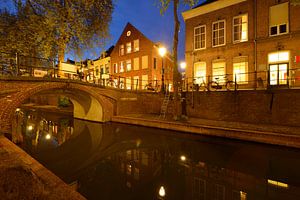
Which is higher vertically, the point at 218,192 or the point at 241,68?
the point at 241,68

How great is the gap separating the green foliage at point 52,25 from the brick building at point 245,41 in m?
9.55

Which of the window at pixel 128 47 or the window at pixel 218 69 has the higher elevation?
the window at pixel 128 47

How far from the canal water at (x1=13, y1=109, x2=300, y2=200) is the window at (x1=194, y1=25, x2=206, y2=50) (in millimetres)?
11317

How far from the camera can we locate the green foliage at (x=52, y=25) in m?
13.5

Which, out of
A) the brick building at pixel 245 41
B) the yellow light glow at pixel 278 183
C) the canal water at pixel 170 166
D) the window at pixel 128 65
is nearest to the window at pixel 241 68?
the brick building at pixel 245 41

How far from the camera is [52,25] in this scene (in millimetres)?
13367

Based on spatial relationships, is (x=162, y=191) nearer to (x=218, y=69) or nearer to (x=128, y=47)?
(x=218, y=69)

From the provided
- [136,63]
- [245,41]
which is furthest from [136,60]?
[245,41]

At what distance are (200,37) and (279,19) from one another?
6573 millimetres

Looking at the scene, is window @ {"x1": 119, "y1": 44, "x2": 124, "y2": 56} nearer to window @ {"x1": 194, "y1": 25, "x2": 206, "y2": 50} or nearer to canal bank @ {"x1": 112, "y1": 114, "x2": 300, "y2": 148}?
window @ {"x1": 194, "y1": 25, "x2": 206, "y2": 50}

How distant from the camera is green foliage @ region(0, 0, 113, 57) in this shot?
1347cm

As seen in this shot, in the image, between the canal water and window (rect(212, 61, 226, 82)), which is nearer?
the canal water

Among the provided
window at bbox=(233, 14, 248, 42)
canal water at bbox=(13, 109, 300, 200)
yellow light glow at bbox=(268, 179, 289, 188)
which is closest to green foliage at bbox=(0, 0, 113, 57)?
canal water at bbox=(13, 109, 300, 200)

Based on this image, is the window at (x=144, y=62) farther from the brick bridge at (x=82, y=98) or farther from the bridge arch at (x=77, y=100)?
the bridge arch at (x=77, y=100)
